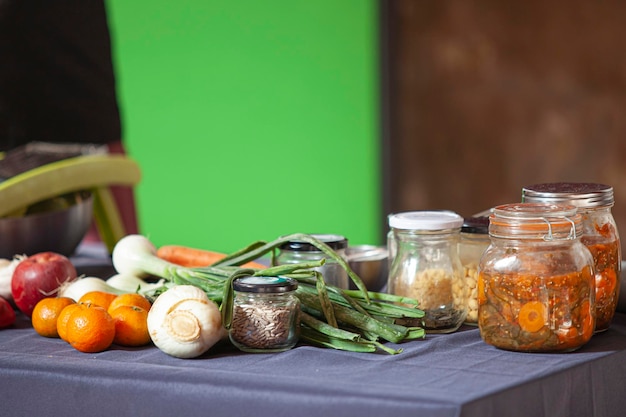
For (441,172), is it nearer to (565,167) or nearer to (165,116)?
(565,167)

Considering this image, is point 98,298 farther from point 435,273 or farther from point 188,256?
point 435,273

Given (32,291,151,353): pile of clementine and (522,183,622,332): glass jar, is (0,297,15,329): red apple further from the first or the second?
(522,183,622,332): glass jar

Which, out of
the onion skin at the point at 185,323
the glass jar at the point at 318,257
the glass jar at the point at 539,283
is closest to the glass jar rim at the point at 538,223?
the glass jar at the point at 539,283

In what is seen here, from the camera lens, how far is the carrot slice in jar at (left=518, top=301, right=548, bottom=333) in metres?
1.15

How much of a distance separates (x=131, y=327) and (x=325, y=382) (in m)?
0.37

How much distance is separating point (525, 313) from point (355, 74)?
3.01 m

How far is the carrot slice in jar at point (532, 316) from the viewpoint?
1154 millimetres

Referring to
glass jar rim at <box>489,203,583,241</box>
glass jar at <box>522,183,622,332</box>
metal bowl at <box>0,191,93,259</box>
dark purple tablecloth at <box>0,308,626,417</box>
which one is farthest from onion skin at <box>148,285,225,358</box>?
metal bowl at <box>0,191,93,259</box>

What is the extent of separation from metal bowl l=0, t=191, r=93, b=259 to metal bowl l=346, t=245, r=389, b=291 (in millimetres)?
749

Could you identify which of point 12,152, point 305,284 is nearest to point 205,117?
point 12,152

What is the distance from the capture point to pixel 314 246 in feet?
4.55

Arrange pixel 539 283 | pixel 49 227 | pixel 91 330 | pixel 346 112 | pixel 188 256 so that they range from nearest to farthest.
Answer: pixel 539 283
pixel 91 330
pixel 188 256
pixel 49 227
pixel 346 112

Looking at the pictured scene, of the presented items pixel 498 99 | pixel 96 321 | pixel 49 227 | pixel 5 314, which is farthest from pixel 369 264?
pixel 498 99

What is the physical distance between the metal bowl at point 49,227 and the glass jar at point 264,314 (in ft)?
2.79
